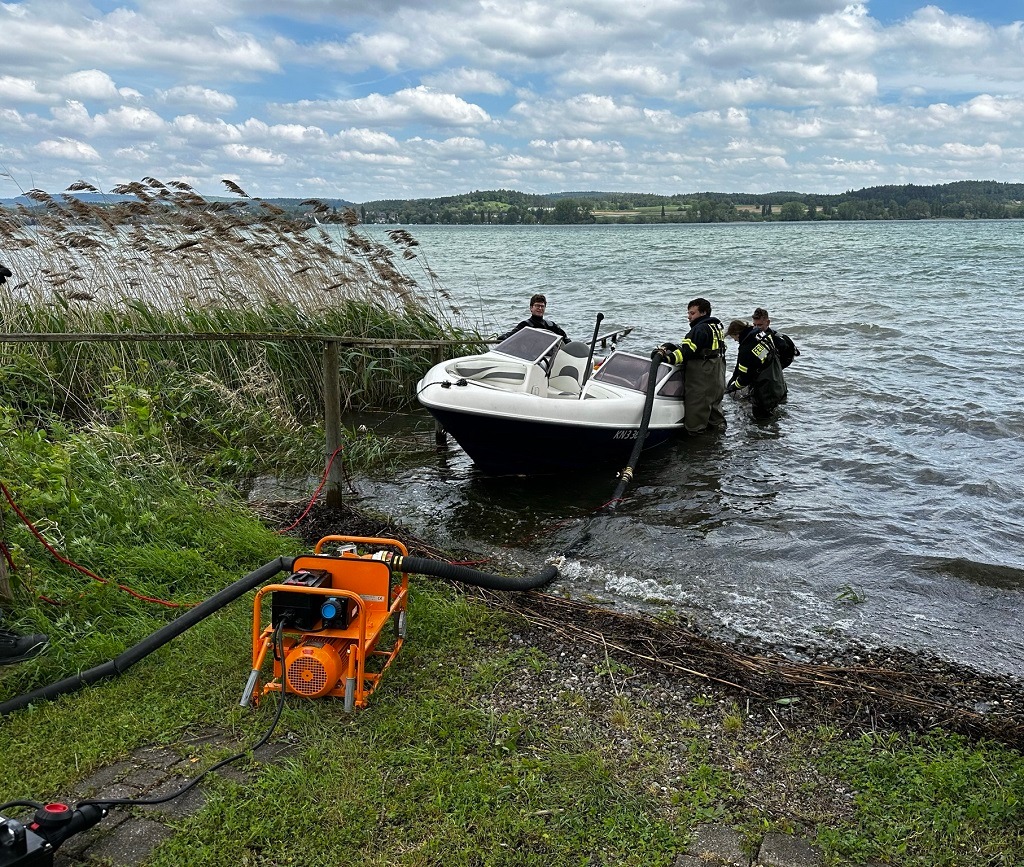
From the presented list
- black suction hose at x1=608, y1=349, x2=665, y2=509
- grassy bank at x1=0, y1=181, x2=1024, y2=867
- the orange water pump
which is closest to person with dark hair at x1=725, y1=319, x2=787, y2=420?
black suction hose at x1=608, y1=349, x2=665, y2=509

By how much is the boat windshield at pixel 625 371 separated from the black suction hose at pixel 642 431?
157 millimetres

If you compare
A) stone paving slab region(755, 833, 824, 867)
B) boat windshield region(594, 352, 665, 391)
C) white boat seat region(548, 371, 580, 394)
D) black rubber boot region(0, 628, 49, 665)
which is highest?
boat windshield region(594, 352, 665, 391)

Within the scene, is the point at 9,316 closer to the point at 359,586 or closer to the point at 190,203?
the point at 190,203

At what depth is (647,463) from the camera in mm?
9555

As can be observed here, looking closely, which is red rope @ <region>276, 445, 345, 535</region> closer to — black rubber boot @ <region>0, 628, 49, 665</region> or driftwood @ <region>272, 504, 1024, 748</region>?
driftwood @ <region>272, 504, 1024, 748</region>

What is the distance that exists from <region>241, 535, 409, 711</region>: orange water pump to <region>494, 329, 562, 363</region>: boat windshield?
500 centimetres

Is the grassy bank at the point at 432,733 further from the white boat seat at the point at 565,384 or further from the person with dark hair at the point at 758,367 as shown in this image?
the person with dark hair at the point at 758,367

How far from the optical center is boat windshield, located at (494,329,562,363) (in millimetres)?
8977

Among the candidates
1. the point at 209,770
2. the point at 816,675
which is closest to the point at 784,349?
the point at 816,675

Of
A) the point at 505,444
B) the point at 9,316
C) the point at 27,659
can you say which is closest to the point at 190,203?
the point at 9,316

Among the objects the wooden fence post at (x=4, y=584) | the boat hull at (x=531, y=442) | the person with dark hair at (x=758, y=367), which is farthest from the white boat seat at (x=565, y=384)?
the wooden fence post at (x=4, y=584)

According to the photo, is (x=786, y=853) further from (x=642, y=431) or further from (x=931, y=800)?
(x=642, y=431)

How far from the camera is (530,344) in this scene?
9.12 meters

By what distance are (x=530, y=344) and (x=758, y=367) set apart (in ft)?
13.4
